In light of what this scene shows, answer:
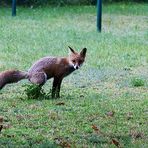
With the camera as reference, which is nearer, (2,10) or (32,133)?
(32,133)

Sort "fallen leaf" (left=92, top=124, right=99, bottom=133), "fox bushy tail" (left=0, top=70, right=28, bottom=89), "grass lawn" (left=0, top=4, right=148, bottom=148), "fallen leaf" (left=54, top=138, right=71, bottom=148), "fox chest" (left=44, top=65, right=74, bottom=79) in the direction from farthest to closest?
1. "fox chest" (left=44, top=65, right=74, bottom=79)
2. "fox bushy tail" (left=0, top=70, right=28, bottom=89)
3. "fallen leaf" (left=92, top=124, right=99, bottom=133)
4. "grass lawn" (left=0, top=4, right=148, bottom=148)
5. "fallen leaf" (left=54, top=138, right=71, bottom=148)

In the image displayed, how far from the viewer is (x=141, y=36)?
16047 millimetres

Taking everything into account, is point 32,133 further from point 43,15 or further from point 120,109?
point 43,15

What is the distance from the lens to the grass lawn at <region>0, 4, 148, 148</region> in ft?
20.4

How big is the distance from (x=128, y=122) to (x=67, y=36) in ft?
29.1

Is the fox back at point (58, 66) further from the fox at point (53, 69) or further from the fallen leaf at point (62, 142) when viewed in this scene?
the fallen leaf at point (62, 142)

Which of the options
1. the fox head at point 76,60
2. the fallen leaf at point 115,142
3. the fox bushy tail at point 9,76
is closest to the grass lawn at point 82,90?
the fallen leaf at point 115,142

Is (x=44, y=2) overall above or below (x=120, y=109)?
below

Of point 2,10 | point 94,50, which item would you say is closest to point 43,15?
point 2,10

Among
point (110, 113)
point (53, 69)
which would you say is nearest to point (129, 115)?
point (110, 113)

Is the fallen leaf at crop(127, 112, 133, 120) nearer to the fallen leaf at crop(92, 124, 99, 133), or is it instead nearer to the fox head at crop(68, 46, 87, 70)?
the fallen leaf at crop(92, 124, 99, 133)

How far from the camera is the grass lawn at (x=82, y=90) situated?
6.21m

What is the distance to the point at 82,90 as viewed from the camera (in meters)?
9.01

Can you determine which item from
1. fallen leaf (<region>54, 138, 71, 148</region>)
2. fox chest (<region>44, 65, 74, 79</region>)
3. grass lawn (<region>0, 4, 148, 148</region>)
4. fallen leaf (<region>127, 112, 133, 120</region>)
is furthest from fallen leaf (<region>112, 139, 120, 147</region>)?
fox chest (<region>44, 65, 74, 79</region>)
